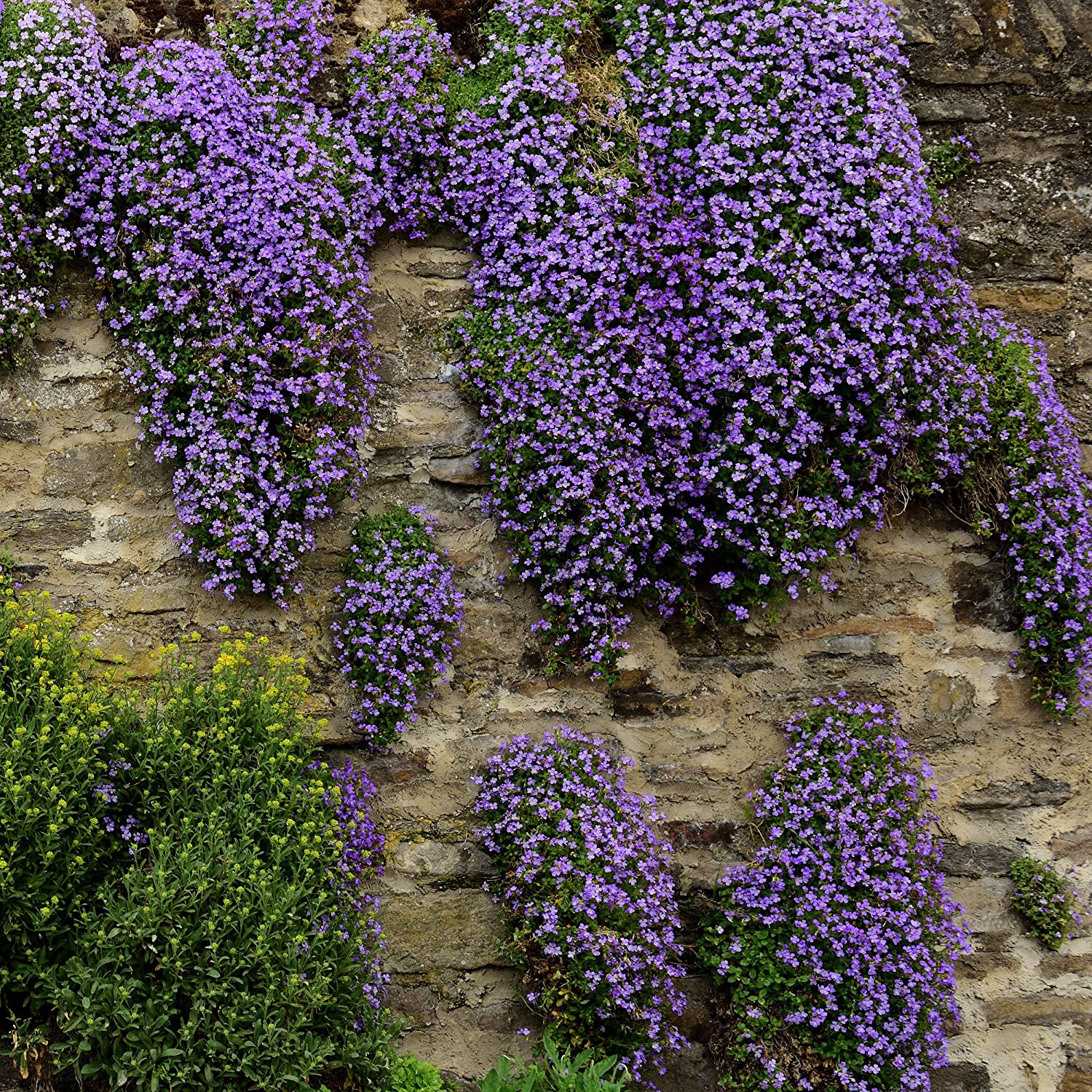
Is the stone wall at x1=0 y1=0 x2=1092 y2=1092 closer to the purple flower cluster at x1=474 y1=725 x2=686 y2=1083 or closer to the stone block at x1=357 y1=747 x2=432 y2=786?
the stone block at x1=357 y1=747 x2=432 y2=786

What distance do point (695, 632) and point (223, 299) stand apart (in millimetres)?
2469

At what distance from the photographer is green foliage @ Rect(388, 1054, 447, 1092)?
3.86m

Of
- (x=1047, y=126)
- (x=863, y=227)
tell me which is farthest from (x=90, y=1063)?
(x=1047, y=126)

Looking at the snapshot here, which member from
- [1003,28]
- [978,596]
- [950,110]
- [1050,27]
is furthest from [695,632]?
[1050,27]

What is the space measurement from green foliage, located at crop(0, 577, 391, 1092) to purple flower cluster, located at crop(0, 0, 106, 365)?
1.27 meters

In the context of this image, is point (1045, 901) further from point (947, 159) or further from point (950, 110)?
point (950, 110)

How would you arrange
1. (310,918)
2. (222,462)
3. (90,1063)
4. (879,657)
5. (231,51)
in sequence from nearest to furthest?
1. (90,1063)
2. (310,918)
3. (222,462)
4. (231,51)
5. (879,657)

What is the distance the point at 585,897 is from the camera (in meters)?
4.27

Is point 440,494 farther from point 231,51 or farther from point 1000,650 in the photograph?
point 1000,650

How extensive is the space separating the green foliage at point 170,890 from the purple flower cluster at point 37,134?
1265 mm

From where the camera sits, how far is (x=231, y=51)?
4.62 m

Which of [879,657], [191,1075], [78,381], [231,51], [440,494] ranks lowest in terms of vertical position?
[191,1075]

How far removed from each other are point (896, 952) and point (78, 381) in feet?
13.5

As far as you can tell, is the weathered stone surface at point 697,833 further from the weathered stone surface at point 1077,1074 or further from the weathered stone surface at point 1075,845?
the weathered stone surface at point 1077,1074
